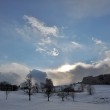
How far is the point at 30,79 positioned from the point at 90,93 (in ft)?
139

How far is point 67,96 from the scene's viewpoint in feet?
460

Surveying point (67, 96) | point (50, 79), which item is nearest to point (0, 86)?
point (50, 79)

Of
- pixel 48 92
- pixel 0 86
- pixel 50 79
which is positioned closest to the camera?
pixel 48 92

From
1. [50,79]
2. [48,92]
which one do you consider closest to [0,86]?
[50,79]

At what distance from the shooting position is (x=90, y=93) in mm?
149125

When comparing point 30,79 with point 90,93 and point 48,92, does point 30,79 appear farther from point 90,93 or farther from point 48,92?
point 90,93

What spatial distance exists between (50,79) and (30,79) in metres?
40.1

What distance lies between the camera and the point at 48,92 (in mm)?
116188

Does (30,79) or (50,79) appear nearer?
(30,79)

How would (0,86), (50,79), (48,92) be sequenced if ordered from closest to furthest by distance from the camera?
1. (48,92)
2. (50,79)
3. (0,86)

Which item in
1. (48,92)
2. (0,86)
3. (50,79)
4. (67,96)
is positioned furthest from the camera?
(0,86)

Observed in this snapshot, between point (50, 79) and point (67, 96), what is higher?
point (50, 79)

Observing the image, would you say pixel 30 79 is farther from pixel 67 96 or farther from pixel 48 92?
pixel 67 96

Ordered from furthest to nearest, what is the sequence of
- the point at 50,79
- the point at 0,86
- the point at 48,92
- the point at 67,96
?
the point at 0,86 → the point at 50,79 → the point at 67,96 → the point at 48,92
